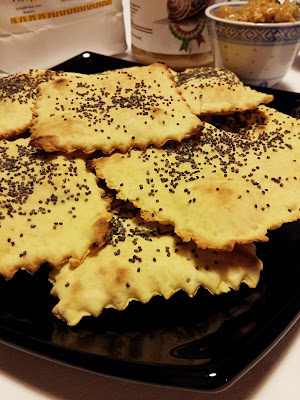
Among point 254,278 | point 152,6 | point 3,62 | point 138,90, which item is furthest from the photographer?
point 3,62

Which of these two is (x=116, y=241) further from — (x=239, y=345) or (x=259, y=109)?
(x=259, y=109)

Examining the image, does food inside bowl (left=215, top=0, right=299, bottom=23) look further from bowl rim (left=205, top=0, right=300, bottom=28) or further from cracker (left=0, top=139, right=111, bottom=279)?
cracker (left=0, top=139, right=111, bottom=279)

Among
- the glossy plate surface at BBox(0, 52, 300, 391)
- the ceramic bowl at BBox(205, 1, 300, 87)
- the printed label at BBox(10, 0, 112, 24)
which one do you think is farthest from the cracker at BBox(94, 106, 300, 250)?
the printed label at BBox(10, 0, 112, 24)

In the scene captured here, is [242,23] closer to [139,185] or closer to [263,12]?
[263,12]

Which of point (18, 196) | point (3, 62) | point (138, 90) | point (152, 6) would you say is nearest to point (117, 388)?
point (18, 196)

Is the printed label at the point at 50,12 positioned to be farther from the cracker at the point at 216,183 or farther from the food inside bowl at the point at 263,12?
the cracker at the point at 216,183

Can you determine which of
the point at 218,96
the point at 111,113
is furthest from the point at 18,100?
the point at 218,96
